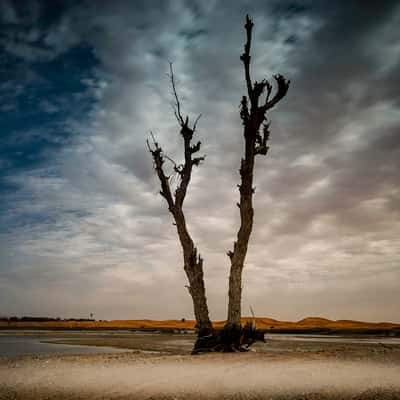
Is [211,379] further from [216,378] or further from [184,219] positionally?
[184,219]

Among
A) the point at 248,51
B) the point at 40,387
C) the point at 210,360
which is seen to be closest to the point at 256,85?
the point at 248,51

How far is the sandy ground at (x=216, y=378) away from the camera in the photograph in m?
7.03

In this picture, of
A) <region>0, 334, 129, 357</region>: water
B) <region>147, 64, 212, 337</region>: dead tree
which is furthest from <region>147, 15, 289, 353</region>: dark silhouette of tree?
<region>0, 334, 129, 357</region>: water

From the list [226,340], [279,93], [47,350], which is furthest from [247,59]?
[47,350]

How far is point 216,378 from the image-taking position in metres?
8.16

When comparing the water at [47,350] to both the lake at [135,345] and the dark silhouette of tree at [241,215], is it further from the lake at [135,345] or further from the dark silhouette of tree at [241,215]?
the dark silhouette of tree at [241,215]

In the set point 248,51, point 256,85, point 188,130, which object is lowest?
point 188,130

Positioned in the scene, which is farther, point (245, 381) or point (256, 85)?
point (256, 85)

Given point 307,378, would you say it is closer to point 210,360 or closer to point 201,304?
point 210,360

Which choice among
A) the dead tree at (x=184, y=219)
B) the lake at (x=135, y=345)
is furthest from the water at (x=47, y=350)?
the dead tree at (x=184, y=219)

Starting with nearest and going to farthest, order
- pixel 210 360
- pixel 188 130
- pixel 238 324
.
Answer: pixel 210 360 → pixel 238 324 → pixel 188 130

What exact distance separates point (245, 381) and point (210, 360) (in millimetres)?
3197

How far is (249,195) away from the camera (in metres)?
14.7

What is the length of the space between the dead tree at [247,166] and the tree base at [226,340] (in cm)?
3
